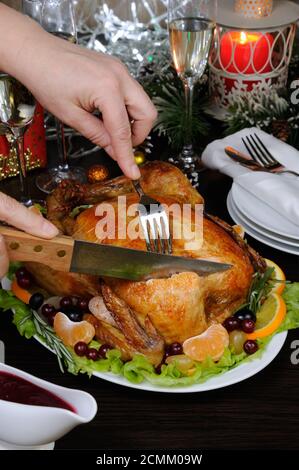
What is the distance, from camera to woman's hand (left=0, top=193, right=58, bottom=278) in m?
1.06

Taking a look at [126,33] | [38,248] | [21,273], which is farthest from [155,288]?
[126,33]

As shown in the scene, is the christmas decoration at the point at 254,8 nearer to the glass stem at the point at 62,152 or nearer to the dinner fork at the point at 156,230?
the glass stem at the point at 62,152

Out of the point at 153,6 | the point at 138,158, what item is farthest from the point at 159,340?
the point at 153,6

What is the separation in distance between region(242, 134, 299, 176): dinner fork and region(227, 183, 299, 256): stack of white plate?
0.16 m

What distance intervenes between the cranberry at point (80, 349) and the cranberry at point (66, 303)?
12cm

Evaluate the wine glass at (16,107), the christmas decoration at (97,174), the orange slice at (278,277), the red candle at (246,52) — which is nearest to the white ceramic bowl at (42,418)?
the orange slice at (278,277)

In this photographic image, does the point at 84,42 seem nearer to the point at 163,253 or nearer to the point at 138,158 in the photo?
the point at 138,158

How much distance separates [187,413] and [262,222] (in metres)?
0.57

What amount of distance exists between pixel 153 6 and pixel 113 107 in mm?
1545

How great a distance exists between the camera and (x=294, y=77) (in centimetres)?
217

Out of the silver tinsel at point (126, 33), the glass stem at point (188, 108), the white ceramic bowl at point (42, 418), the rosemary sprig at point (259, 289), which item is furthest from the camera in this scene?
the silver tinsel at point (126, 33)

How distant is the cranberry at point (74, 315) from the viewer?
Answer: 123 centimetres

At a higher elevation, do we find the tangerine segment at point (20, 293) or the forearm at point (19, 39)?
the forearm at point (19, 39)

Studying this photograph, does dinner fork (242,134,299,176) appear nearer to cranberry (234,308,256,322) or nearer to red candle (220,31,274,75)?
red candle (220,31,274,75)
